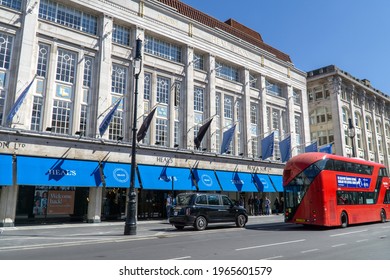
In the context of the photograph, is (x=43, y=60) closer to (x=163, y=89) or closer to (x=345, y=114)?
(x=163, y=89)

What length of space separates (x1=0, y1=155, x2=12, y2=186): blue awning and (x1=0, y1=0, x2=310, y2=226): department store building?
2.1 inches

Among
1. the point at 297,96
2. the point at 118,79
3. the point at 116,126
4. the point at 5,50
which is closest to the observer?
the point at 5,50

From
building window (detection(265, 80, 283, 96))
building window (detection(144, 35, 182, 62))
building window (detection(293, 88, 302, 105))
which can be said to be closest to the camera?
building window (detection(144, 35, 182, 62))

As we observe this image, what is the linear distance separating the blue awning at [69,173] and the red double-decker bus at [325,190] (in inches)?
419

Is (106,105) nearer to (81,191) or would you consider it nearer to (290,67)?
(81,191)

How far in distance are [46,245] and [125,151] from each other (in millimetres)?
11687

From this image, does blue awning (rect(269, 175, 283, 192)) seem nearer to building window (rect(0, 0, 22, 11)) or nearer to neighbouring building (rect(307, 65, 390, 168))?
neighbouring building (rect(307, 65, 390, 168))

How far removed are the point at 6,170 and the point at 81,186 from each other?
4289 millimetres

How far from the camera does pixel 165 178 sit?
22922 mm

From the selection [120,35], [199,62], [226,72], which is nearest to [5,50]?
[120,35]

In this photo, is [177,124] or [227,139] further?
[177,124]

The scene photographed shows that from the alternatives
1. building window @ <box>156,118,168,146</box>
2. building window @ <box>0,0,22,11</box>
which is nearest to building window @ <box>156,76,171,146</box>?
building window @ <box>156,118,168,146</box>

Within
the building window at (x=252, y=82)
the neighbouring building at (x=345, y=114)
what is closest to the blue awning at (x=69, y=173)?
the building window at (x=252, y=82)

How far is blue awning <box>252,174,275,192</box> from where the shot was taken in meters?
29.5
